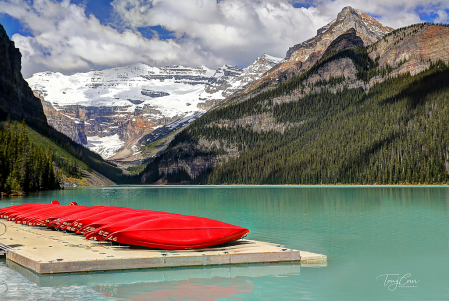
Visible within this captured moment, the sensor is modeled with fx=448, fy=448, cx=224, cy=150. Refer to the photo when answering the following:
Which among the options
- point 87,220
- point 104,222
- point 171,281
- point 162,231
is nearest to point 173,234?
point 162,231

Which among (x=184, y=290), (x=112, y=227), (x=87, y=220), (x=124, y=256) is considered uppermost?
(x=112, y=227)

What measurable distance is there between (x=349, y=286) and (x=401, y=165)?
191044 mm

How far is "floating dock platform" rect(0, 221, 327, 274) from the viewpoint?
71.1ft

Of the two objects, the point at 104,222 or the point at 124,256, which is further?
the point at 104,222

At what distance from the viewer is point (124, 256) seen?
75.3 ft

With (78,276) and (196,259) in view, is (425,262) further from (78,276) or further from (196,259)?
(78,276)

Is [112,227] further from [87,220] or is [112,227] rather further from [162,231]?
[87,220]

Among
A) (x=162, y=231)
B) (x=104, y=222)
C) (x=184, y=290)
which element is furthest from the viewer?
(x=104, y=222)

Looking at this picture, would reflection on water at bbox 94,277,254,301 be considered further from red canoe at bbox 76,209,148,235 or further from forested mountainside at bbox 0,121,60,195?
forested mountainside at bbox 0,121,60,195

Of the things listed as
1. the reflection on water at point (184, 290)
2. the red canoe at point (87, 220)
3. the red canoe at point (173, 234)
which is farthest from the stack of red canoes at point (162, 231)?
the reflection on water at point (184, 290)

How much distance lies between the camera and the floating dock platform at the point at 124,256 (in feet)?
71.1

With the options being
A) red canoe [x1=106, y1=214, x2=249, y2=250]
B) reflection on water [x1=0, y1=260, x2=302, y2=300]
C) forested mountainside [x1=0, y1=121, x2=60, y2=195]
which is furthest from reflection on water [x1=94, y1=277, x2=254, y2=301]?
forested mountainside [x1=0, y1=121, x2=60, y2=195]

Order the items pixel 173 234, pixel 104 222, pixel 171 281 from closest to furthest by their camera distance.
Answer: pixel 171 281
pixel 173 234
pixel 104 222

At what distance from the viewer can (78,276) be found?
69.1 feet
